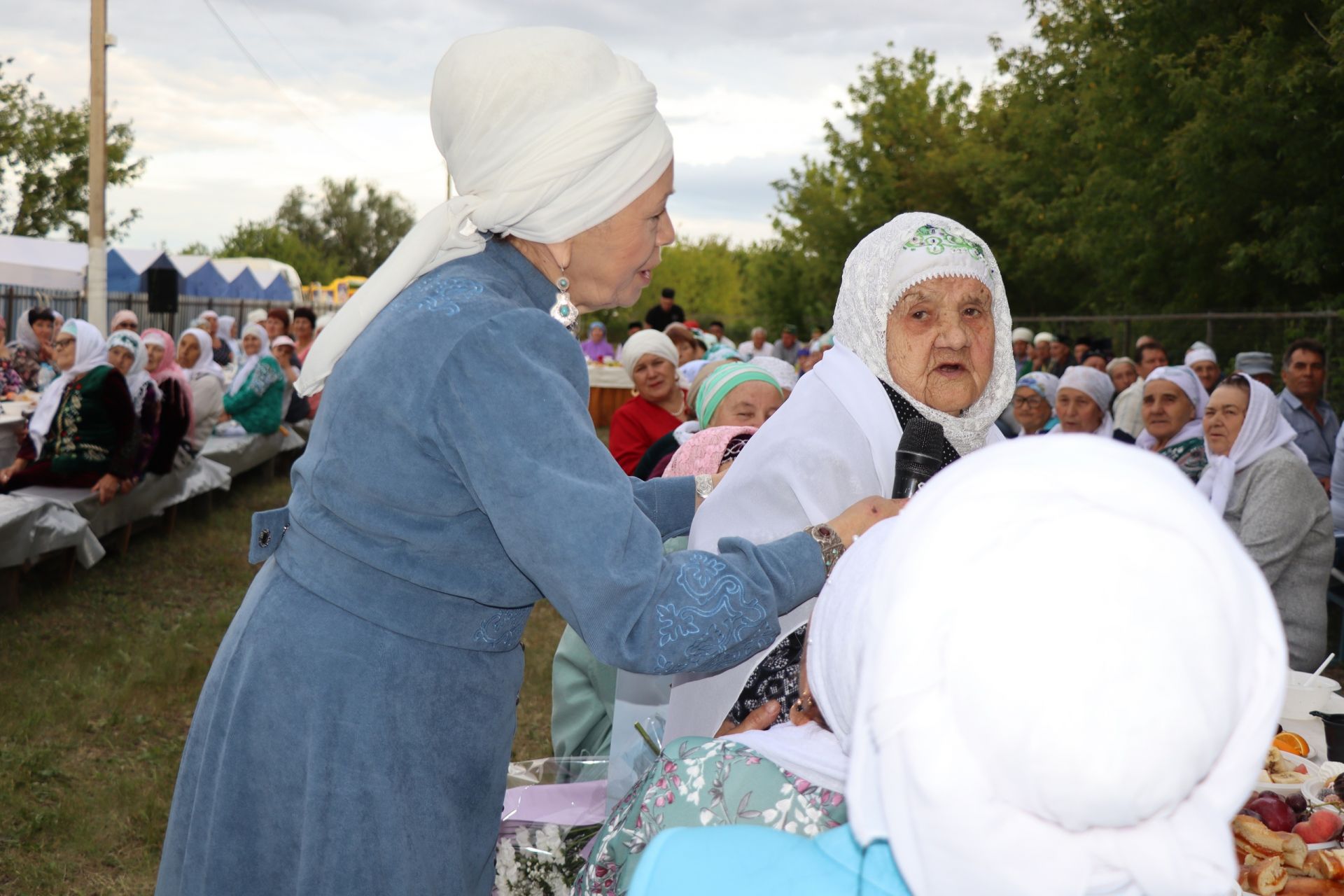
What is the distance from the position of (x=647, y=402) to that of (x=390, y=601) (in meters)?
5.96

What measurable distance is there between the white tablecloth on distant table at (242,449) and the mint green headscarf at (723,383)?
26.1 feet

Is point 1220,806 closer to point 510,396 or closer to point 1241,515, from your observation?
point 510,396

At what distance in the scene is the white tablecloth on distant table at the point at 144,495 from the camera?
8.56m

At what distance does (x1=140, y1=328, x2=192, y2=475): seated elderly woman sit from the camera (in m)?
9.93

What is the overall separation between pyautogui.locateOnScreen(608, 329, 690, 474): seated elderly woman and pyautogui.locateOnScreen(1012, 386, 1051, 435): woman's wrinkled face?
10.0ft

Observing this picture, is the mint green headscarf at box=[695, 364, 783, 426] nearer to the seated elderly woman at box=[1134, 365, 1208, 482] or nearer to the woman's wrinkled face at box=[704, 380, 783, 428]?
the woman's wrinkled face at box=[704, 380, 783, 428]

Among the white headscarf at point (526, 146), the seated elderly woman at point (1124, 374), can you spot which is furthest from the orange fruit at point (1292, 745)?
the seated elderly woman at point (1124, 374)

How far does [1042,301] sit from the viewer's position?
31.8 metres

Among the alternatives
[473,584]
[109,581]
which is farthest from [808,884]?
[109,581]

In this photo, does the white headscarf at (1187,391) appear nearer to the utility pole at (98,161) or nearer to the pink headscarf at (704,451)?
the pink headscarf at (704,451)

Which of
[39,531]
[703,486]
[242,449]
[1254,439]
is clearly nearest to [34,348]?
[242,449]

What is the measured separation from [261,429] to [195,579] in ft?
14.4

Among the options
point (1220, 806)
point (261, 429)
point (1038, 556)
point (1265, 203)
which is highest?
point (1265, 203)

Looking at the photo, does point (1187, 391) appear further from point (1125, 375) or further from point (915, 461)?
point (915, 461)
